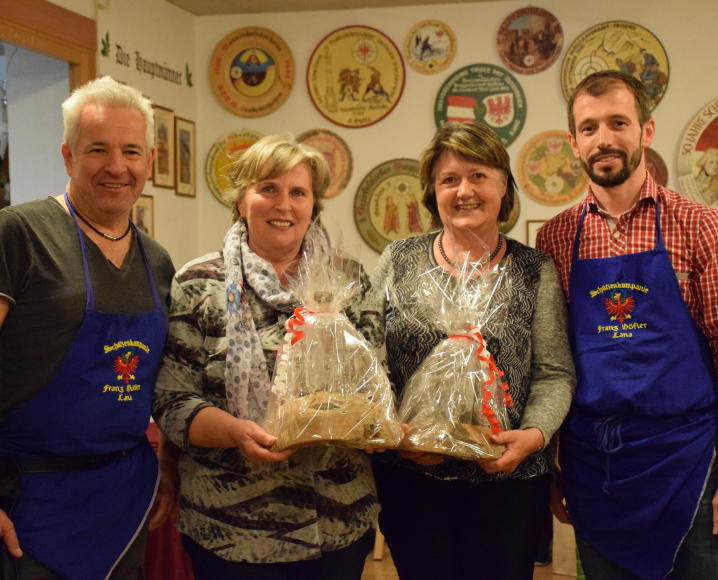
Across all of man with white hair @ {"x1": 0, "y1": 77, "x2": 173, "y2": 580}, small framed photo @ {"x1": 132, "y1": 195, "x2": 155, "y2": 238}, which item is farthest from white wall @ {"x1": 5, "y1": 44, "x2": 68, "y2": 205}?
man with white hair @ {"x1": 0, "y1": 77, "x2": 173, "y2": 580}

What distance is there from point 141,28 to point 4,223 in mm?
2938

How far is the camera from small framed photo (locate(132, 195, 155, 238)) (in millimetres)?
4129

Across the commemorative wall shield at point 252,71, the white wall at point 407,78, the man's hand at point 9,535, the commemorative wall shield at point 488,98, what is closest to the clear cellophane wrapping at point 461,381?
the man's hand at point 9,535

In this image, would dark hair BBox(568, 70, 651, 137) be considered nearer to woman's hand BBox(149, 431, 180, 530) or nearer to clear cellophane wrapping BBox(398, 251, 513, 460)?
clear cellophane wrapping BBox(398, 251, 513, 460)

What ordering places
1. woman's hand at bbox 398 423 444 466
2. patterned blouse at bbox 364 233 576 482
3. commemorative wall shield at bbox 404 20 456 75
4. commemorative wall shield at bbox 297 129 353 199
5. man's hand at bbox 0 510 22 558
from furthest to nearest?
commemorative wall shield at bbox 297 129 353 199, commemorative wall shield at bbox 404 20 456 75, patterned blouse at bbox 364 233 576 482, woman's hand at bbox 398 423 444 466, man's hand at bbox 0 510 22 558

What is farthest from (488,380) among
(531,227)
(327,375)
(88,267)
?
(531,227)

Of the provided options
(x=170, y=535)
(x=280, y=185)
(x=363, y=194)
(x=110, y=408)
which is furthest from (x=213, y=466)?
(x=363, y=194)

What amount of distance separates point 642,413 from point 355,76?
10.5 feet

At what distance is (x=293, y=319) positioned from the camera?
5.62 feet

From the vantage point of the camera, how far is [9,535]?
1545 millimetres

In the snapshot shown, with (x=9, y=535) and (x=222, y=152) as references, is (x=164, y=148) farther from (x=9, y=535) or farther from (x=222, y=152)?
(x=9, y=535)

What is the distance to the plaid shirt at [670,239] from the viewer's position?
184 centimetres

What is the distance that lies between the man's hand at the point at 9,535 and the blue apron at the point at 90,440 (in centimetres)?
3

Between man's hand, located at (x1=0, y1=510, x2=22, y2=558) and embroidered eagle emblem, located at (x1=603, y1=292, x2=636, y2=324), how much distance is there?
4.66ft
